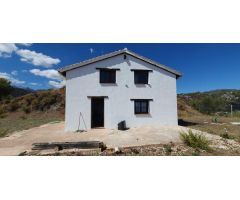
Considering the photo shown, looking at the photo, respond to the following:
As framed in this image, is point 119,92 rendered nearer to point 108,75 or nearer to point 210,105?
point 108,75

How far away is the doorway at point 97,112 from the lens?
16.2 m

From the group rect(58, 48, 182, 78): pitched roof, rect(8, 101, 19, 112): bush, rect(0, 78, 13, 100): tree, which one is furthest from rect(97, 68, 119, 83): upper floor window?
rect(0, 78, 13, 100): tree

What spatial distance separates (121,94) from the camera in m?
16.2

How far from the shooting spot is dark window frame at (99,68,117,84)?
16.2 meters

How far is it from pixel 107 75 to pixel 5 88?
37048 millimetres

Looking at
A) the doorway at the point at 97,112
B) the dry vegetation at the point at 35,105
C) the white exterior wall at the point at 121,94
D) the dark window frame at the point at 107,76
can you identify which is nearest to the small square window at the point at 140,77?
the white exterior wall at the point at 121,94

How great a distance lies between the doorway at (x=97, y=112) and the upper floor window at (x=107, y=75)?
159cm

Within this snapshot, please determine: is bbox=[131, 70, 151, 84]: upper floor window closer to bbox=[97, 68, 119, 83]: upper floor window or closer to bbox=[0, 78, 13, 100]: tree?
bbox=[97, 68, 119, 83]: upper floor window

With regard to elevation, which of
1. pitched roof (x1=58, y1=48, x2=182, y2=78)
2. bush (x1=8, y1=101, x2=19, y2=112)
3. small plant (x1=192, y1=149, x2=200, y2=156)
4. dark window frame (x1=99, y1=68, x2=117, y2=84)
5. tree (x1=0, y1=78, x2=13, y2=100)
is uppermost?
tree (x1=0, y1=78, x2=13, y2=100)

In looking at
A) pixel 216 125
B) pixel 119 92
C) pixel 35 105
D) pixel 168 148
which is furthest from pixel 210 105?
pixel 168 148
